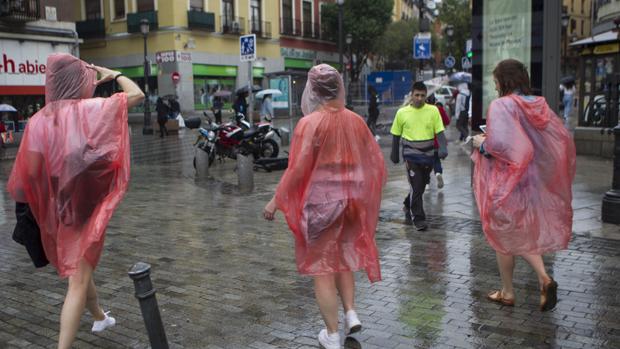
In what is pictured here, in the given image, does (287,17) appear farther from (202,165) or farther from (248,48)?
(202,165)

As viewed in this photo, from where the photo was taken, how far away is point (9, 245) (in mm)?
6742

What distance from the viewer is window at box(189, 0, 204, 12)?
35781 mm

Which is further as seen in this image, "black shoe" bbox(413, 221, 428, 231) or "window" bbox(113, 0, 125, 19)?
"window" bbox(113, 0, 125, 19)

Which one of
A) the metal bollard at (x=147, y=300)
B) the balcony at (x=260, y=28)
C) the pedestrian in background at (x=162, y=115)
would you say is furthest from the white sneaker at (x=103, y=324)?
the balcony at (x=260, y=28)

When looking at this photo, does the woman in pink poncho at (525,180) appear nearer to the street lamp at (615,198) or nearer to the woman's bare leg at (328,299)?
the woman's bare leg at (328,299)

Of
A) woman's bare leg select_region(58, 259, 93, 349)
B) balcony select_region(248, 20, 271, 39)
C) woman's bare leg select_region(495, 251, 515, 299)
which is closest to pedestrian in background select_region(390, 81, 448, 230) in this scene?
woman's bare leg select_region(495, 251, 515, 299)

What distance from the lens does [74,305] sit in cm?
352

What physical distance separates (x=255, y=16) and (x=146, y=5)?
26.0 feet

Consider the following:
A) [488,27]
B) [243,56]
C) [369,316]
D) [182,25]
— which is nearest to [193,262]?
[369,316]

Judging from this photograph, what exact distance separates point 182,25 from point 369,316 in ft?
108

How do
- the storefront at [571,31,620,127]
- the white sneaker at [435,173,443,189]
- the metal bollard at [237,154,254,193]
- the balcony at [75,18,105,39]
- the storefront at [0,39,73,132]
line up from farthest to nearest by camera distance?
1. the balcony at [75,18,105,39]
2. the storefront at [0,39,73,132]
3. the storefront at [571,31,620,127]
4. the metal bollard at [237,154,254,193]
5. the white sneaker at [435,173,443,189]

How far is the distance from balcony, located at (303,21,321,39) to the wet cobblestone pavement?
→ 39140 millimetres

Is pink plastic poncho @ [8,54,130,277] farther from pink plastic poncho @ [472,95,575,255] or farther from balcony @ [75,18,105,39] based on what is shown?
balcony @ [75,18,105,39]

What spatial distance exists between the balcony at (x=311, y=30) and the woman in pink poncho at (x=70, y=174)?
142 ft
